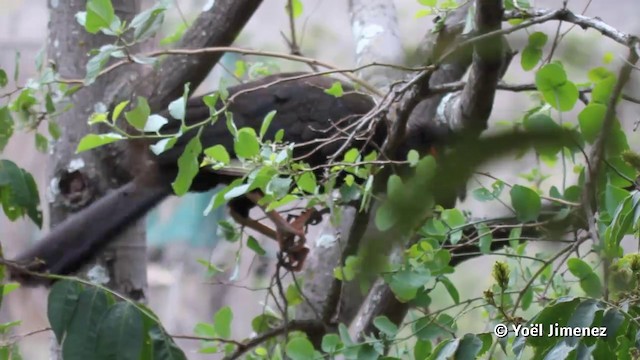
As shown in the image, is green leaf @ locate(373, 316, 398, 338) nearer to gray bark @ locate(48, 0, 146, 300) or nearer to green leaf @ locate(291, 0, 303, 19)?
gray bark @ locate(48, 0, 146, 300)

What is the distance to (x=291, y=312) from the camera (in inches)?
83.0

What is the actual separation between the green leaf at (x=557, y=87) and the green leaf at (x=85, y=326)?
0.67 m

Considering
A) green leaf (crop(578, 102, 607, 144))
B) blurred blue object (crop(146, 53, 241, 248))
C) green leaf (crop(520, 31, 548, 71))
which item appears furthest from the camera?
blurred blue object (crop(146, 53, 241, 248))

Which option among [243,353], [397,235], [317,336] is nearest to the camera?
[397,235]

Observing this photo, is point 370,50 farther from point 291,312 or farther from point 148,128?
point 148,128

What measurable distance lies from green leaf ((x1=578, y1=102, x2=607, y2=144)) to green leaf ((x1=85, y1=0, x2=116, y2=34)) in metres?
0.83

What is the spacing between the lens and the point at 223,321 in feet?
5.46

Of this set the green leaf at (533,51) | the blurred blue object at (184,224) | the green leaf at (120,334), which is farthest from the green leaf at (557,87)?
the blurred blue object at (184,224)

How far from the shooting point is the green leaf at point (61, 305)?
3.57 ft

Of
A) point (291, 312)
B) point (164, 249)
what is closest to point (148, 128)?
point (291, 312)

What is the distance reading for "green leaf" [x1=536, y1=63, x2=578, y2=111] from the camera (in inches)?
32.3

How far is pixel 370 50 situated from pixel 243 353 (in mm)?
1049

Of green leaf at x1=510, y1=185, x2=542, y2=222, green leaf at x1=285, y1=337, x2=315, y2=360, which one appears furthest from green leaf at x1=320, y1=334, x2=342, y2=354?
green leaf at x1=510, y1=185, x2=542, y2=222

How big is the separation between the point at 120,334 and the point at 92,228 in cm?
90
